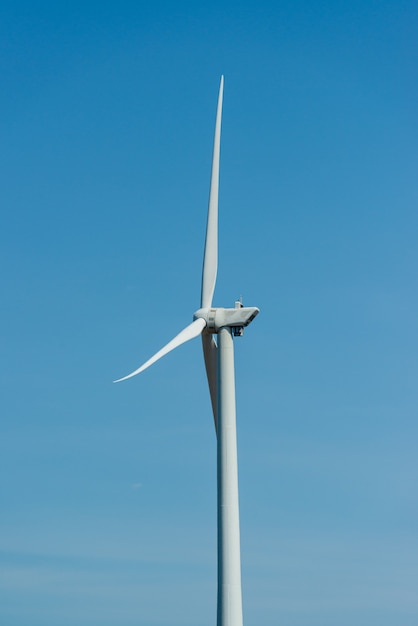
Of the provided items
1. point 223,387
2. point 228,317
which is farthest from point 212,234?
point 223,387

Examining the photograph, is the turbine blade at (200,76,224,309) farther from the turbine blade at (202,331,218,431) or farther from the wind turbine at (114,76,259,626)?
the turbine blade at (202,331,218,431)

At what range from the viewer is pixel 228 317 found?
4434 cm

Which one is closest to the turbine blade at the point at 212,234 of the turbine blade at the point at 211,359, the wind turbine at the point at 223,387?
the wind turbine at the point at 223,387

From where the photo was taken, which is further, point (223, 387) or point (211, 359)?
point (211, 359)

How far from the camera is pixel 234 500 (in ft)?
135

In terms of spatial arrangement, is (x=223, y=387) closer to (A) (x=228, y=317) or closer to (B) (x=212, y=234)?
(A) (x=228, y=317)

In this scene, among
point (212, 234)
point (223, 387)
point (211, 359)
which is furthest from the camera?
point (212, 234)

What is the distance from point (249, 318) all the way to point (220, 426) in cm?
528

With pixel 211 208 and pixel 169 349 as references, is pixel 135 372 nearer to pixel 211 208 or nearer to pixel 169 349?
pixel 169 349

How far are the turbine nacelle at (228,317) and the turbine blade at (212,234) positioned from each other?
1.22 m

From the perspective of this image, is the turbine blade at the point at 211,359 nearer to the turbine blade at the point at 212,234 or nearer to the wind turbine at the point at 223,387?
the wind turbine at the point at 223,387

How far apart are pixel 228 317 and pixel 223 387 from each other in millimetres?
3445

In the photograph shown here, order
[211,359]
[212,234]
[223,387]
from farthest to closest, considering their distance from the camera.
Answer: [212,234] → [211,359] → [223,387]

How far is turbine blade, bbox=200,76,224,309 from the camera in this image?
46316 mm
